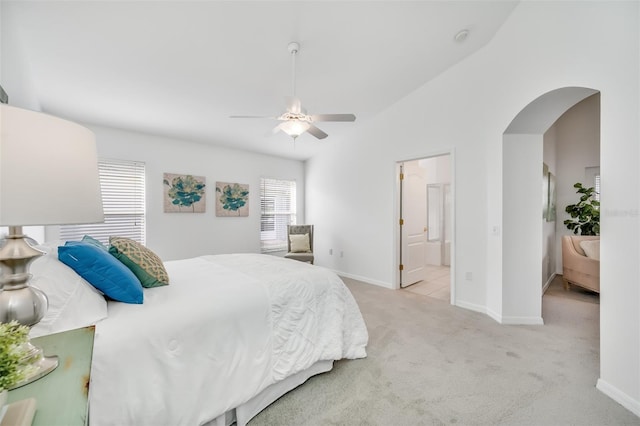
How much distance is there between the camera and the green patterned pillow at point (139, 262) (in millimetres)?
1616

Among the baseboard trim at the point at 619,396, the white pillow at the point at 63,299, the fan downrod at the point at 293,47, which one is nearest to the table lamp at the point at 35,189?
the white pillow at the point at 63,299

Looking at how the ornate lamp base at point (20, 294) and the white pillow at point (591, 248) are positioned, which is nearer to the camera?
the ornate lamp base at point (20, 294)

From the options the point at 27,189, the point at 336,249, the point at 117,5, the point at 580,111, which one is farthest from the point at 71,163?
the point at 580,111

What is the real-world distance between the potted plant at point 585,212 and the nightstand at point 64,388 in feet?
18.9

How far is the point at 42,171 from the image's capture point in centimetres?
69

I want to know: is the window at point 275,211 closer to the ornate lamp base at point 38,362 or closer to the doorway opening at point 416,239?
the doorway opening at point 416,239

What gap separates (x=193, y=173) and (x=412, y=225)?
3812mm

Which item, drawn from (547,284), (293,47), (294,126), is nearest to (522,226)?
(547,284)

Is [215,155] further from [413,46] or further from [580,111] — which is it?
[580,111]

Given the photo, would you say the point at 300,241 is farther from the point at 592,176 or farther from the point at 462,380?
the point at 592,176

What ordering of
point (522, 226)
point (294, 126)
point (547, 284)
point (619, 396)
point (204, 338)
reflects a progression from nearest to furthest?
1. point (204, 338)
2. point (619, 396)
3. point (294, 126)
4. point (522, 226)
5. point (547, 284)

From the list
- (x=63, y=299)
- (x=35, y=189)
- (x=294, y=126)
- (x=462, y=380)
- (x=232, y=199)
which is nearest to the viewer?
(x=35, y=189)

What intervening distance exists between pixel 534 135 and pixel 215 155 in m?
4.59

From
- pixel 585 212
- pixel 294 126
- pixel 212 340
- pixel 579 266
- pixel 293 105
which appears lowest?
pixel 579 266
